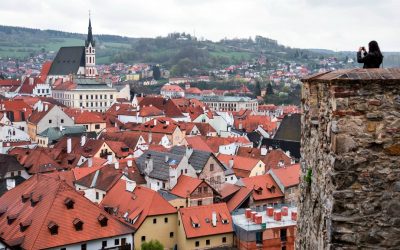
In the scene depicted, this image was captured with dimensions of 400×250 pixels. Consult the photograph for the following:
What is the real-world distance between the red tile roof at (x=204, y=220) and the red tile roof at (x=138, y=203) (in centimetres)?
102

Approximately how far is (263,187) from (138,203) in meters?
11.3

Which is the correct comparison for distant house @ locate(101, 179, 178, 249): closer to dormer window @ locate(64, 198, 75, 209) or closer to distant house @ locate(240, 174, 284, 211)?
dormer window @ locate(64, 198, 75, 209)

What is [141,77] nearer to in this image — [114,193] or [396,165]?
[114,193]

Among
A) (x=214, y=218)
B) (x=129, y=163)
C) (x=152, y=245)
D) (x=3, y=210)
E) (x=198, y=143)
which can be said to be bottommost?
(x=152, y=245)

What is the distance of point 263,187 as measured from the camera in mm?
39000

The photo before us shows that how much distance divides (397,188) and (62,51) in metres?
132

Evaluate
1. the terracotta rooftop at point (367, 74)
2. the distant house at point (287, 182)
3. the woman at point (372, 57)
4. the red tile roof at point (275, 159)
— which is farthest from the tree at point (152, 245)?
the terracotta rooftop at point (367, 74)

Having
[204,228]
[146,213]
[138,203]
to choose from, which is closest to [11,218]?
[146,213]

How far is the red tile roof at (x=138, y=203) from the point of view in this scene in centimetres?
Result: 3038

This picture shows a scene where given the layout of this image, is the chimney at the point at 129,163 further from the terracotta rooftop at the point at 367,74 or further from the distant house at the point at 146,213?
the terracotta rooftop at the point at 367,74

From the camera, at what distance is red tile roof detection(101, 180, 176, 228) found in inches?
1196

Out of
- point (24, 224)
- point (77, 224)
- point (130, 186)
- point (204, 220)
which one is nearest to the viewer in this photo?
point (24, 224)

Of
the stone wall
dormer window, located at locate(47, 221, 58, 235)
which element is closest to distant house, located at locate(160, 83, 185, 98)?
dormer window, located at locate(47, 221, 58, 235)

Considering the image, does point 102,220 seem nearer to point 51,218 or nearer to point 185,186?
point 51,218
